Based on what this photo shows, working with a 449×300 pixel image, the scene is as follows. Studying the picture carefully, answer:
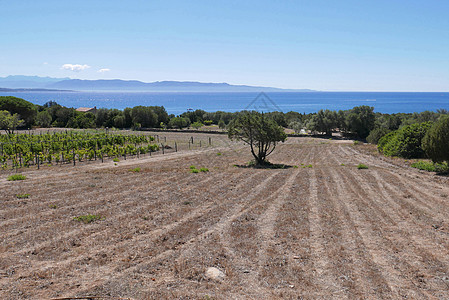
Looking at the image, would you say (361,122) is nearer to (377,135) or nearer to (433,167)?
(377,135)

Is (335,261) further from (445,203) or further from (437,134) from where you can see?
(437,134)

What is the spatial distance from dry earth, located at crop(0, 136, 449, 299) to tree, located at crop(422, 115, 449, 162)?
27.5ft

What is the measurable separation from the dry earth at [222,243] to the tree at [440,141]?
27.5 feet

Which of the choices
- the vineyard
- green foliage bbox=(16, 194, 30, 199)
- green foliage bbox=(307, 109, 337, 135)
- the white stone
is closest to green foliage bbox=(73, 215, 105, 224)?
green foliage bbox=(16, 194, 30, 199)

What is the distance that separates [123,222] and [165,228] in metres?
1.64

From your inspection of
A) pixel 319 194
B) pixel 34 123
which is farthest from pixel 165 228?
pixel 34 123

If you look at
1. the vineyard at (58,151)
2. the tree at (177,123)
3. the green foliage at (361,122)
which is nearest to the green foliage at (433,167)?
the vineyard at (58,151)

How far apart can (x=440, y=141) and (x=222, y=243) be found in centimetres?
2228

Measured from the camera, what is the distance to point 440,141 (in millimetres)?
24469

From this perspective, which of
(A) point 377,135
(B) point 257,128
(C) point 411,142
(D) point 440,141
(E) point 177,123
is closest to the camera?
(D) point 440,141

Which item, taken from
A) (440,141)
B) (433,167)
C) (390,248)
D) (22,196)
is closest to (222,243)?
(390,248)

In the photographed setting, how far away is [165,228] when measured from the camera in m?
10.9

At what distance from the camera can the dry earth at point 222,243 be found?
7.02 metres

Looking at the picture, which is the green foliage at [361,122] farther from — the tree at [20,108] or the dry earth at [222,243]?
the tree at [20,108]
